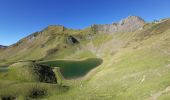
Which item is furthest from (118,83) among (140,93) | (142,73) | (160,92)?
(160,92)

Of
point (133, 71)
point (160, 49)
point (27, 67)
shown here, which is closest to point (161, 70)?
point (133, 71)

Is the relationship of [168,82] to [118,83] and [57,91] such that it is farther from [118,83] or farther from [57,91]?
[57,91]

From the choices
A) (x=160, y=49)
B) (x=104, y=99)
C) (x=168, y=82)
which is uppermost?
(x=160, y=49)

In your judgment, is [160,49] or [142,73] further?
[160,49]

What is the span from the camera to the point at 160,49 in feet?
257

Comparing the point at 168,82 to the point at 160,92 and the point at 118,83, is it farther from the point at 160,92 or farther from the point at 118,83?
the point at 118,83

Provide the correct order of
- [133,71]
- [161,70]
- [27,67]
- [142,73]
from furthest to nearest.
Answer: [27,67] → [133,71] → [142,73] → [161,70]

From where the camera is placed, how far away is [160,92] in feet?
123

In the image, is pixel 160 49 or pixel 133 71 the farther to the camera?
pixel 160 49

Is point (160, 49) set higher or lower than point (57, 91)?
higher

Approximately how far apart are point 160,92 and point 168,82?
4.07 m

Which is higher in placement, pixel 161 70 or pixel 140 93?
pixel 161 70

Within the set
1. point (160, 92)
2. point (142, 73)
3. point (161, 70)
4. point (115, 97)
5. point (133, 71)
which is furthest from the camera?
point (133, 71)

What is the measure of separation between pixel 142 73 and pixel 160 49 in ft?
88.6
